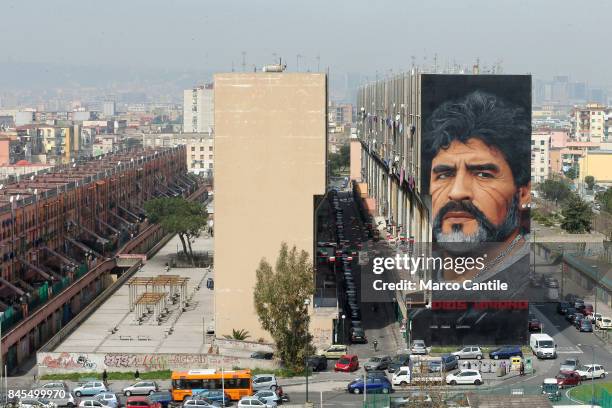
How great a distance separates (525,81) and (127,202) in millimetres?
27102

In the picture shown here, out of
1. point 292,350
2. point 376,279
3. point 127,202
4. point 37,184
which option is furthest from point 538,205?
point 292,350

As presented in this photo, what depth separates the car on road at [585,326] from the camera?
1181 inches

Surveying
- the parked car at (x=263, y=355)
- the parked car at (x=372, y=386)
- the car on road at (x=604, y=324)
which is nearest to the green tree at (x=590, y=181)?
the car on road at (x=604, y=324)

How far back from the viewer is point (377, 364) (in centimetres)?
2523

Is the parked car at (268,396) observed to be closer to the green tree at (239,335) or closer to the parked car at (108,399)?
the parked car at (108,399)

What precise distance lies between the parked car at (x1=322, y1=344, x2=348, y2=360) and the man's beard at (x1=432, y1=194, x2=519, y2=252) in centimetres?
355

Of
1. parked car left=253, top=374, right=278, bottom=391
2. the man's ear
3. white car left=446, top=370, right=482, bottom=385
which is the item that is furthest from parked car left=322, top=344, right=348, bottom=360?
the man's ear

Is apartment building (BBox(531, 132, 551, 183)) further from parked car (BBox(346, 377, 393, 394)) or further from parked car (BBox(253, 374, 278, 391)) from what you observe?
parked car (BBox(253, 374, 278, 391))

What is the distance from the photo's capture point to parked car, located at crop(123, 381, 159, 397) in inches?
907

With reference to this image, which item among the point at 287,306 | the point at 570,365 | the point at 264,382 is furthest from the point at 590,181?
the point at 264,382

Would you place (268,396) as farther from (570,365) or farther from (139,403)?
(570,365)

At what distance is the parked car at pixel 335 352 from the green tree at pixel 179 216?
17802 mm

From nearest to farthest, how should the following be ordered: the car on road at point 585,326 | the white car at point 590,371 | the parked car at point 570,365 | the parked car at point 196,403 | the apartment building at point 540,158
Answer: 1. the parked car at point 196,403
2. the white car at point 590,371
3. the parked car at point 570,365
4. the car on road at point 585,326
5. the apartment building at point 540,158

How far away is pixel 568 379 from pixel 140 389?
887cm
